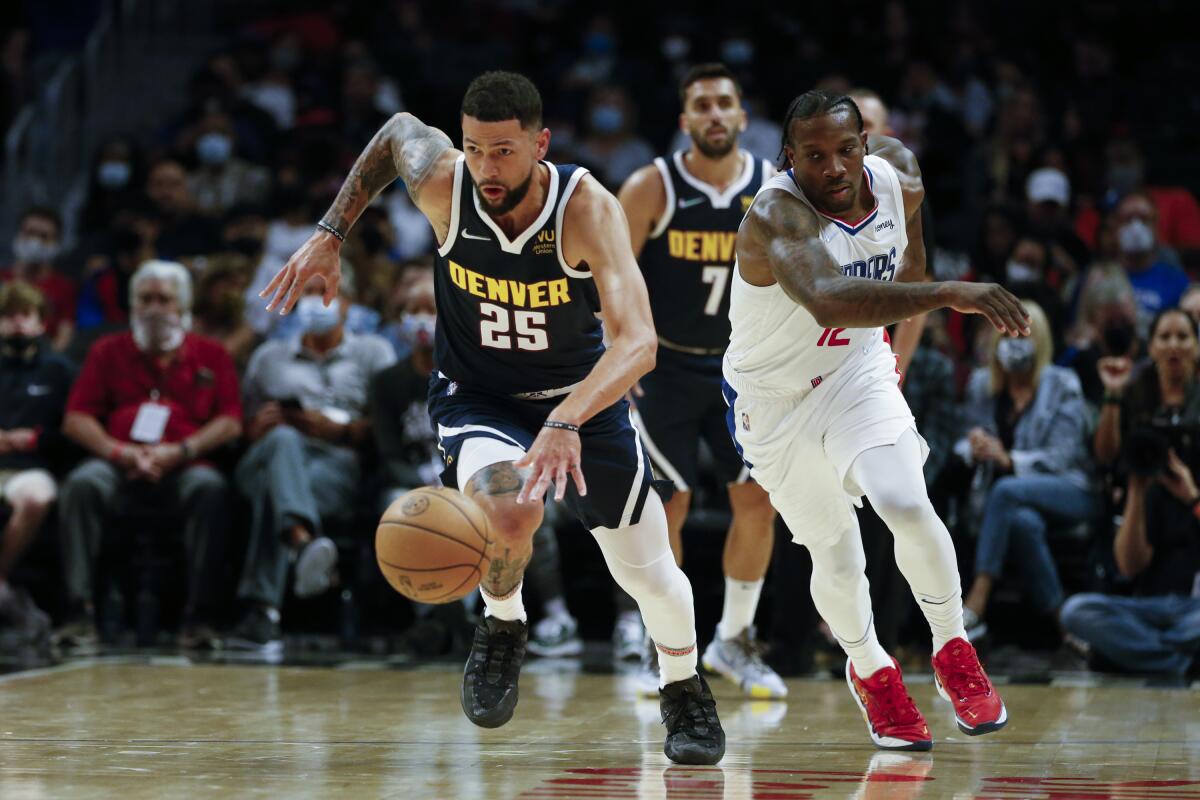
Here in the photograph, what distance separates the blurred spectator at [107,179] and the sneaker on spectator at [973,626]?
7.61 meters

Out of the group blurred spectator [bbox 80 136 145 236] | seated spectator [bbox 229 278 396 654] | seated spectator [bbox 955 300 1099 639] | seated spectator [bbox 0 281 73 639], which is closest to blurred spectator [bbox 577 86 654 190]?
blurred spectator [bbox 80 136 145 236]

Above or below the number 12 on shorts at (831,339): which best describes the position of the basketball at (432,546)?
below

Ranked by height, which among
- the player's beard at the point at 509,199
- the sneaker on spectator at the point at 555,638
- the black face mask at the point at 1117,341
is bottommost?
the sneaker on spectator at the point at 555,638

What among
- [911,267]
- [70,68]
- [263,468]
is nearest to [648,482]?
[911,267]

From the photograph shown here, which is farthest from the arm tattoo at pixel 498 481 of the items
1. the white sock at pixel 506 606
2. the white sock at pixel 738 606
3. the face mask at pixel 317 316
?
the face mask at pixel 317 316

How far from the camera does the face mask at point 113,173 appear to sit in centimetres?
1302

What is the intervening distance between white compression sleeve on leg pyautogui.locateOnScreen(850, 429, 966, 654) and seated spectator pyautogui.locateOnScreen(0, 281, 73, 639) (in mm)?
5264

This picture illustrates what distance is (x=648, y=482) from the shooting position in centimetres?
508

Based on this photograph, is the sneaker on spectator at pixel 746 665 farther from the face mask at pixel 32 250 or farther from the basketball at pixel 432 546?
the face mask at pixel 32 250

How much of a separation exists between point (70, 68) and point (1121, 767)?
38.7ft

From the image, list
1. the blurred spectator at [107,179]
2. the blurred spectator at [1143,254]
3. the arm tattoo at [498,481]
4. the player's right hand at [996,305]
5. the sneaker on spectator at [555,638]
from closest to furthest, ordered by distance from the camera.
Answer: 1. the player's right hand at [996,305]
2. the arm tattoo at [498,481]
3. the sneaker on spectator at [555,638]
4. the blurred spectator at [1143,254]
5. the blurred spectator at [107,179]

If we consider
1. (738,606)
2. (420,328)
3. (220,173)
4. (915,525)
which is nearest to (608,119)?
(220,173)

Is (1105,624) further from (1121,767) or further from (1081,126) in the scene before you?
(1081,126)

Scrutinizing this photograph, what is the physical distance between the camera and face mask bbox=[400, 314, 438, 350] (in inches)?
338
